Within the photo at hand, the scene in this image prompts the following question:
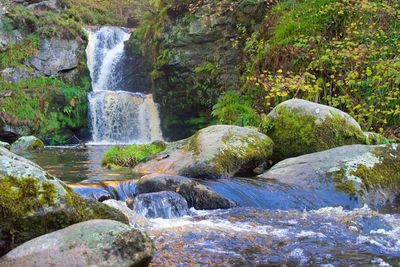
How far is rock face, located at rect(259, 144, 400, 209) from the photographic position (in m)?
6.67

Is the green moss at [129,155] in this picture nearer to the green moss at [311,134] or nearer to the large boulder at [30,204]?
the green moss at [311,134]

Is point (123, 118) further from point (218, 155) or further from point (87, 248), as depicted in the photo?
point (87, 248)

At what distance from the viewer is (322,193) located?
6.70 m

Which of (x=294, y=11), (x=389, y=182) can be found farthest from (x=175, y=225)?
(x=294, y=11)

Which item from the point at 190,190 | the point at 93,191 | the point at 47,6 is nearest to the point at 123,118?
→ the point at 47,6

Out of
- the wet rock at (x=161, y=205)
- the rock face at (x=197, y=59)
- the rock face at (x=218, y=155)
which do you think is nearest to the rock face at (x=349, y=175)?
the rock face at (x=218, y=155)

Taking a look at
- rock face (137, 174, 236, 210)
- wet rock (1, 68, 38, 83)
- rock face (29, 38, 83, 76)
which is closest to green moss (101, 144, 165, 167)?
rock face (137, 174, 236, 210)

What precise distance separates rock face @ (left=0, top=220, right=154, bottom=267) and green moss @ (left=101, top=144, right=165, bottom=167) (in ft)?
21.3

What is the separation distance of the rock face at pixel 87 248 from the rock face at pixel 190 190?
2843 mm

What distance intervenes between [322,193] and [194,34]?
413 inches

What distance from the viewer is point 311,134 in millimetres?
8367

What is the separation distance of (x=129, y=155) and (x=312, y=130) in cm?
423

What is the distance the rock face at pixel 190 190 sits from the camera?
6.36 metres

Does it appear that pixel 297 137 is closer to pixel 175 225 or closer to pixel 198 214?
pixel 198 214
